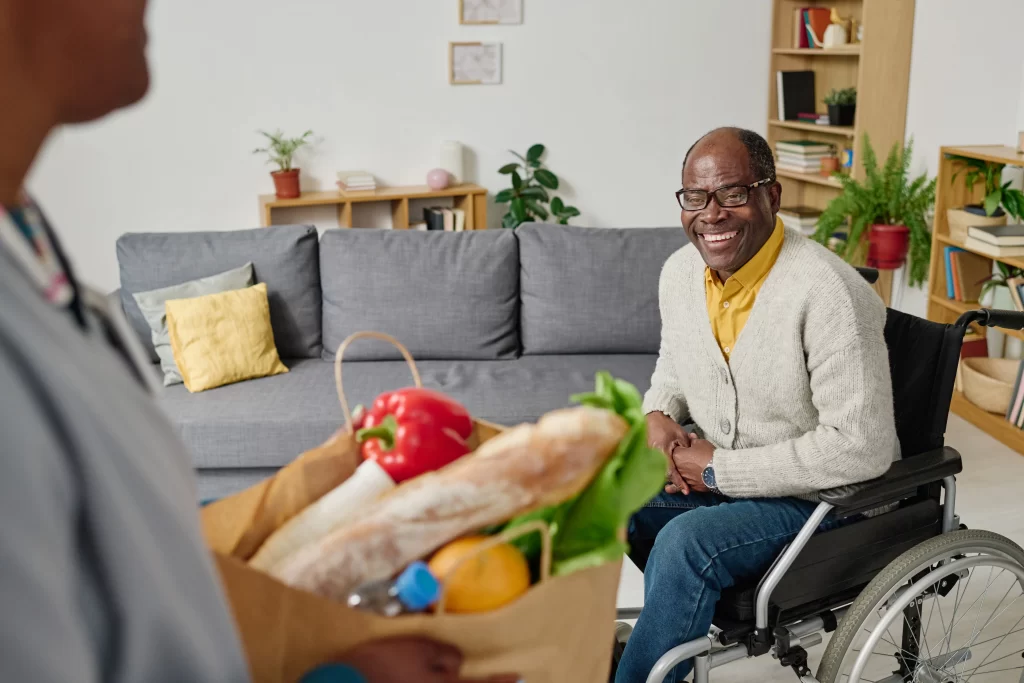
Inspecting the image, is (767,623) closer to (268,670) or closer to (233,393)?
Result: (268,670)

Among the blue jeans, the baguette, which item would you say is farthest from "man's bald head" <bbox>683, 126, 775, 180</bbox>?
the baguette

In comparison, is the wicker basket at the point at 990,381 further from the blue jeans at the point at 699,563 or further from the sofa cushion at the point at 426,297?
the blue jeans at the point at 699,563

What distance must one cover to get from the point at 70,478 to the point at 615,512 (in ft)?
1.33

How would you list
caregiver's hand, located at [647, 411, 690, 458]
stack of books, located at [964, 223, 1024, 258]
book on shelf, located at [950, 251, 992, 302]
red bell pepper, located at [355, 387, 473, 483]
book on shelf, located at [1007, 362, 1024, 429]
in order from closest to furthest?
red bell pepper, located at [355, 387, 473, 483] < caregiver's hand, located at [647, 411, 690, 458] < book on shelf, located at [1007, 362, 1024, 429] < stack of books, located at [964, 223, 1024, 258] < book on shelf, located at [950, 251, 992, 302]

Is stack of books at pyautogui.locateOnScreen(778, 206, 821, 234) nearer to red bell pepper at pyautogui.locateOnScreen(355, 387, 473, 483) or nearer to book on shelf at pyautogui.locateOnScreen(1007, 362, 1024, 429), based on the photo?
book on shelf at pyautogui.locateOnScreen(1007, 362, 1024, 429)

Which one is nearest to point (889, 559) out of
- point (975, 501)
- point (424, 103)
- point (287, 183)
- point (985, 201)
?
point (975, 501)

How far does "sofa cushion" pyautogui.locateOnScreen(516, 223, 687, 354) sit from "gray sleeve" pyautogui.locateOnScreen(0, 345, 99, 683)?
2912 millimetres

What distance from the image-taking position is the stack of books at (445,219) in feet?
16.7

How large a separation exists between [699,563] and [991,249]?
259cm

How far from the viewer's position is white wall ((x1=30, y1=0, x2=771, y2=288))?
4789 millimetres

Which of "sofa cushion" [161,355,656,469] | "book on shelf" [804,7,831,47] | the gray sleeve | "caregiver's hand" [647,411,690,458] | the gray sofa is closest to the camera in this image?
the gray sleeve

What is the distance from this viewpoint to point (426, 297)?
3354 mm

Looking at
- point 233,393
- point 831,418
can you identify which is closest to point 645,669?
point 831,418

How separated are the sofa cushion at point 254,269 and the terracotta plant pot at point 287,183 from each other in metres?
1.45
